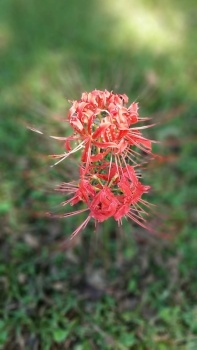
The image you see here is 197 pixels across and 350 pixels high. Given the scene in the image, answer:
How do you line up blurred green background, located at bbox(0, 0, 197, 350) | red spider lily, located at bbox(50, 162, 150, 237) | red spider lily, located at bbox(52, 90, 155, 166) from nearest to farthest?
red spider lily, located at bbox(52, 90, 155, 166), red spider lily, located at bbox(50, 162, 150, 237), blurred green background, located at bbox(0, 0, 197, 350)

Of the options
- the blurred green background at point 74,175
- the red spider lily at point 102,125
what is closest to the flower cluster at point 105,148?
the red spider lily at point 102,125

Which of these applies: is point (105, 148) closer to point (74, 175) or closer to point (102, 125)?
point (102, 125)

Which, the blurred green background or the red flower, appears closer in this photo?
the red flower

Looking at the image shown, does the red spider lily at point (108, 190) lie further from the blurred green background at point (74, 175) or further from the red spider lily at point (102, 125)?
the blurred green background at point (74, 175)

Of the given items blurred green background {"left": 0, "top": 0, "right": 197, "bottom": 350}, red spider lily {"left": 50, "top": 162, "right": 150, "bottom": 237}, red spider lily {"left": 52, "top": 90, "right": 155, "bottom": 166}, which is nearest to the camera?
red spider lily {"left": 52, "top": 90, "right": 155, "bottom": 166}

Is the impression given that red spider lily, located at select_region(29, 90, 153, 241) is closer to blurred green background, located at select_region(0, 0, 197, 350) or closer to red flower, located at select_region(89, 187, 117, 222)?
red flower, located at select_region(89, 187, 117, 222)

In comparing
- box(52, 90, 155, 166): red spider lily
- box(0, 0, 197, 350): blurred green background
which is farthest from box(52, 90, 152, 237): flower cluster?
box(0, 0, 197, 350): blurred green background
